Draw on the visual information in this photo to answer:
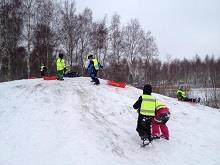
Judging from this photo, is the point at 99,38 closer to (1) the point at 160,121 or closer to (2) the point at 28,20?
A: (2) the point at 28,20

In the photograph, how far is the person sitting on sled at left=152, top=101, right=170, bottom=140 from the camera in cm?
1220

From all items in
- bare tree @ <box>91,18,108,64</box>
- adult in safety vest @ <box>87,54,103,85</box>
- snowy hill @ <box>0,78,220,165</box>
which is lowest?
snowy hill @ <box>0,78,220,165</box>

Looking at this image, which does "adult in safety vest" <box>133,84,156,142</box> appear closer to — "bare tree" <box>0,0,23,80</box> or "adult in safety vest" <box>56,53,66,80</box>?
"adult in safety vest" <box>56,53,66,80</box>

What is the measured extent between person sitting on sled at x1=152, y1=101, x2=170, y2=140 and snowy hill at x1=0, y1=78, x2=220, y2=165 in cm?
27

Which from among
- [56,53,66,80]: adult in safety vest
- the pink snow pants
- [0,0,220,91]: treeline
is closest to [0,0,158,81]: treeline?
[0,0,220,91]: treeline

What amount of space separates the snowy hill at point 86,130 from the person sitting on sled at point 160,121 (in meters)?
0.27

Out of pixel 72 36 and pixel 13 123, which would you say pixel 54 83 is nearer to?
pixel 13 123

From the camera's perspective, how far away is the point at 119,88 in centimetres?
1841

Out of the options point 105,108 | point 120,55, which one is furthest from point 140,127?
point 120,55

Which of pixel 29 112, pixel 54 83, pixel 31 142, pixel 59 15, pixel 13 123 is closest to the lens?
pixel 31 142

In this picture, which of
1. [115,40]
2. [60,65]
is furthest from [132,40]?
[60,65]

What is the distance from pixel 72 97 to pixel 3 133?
4.45 m

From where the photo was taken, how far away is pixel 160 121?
12273 mm

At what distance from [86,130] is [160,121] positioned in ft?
9.05
